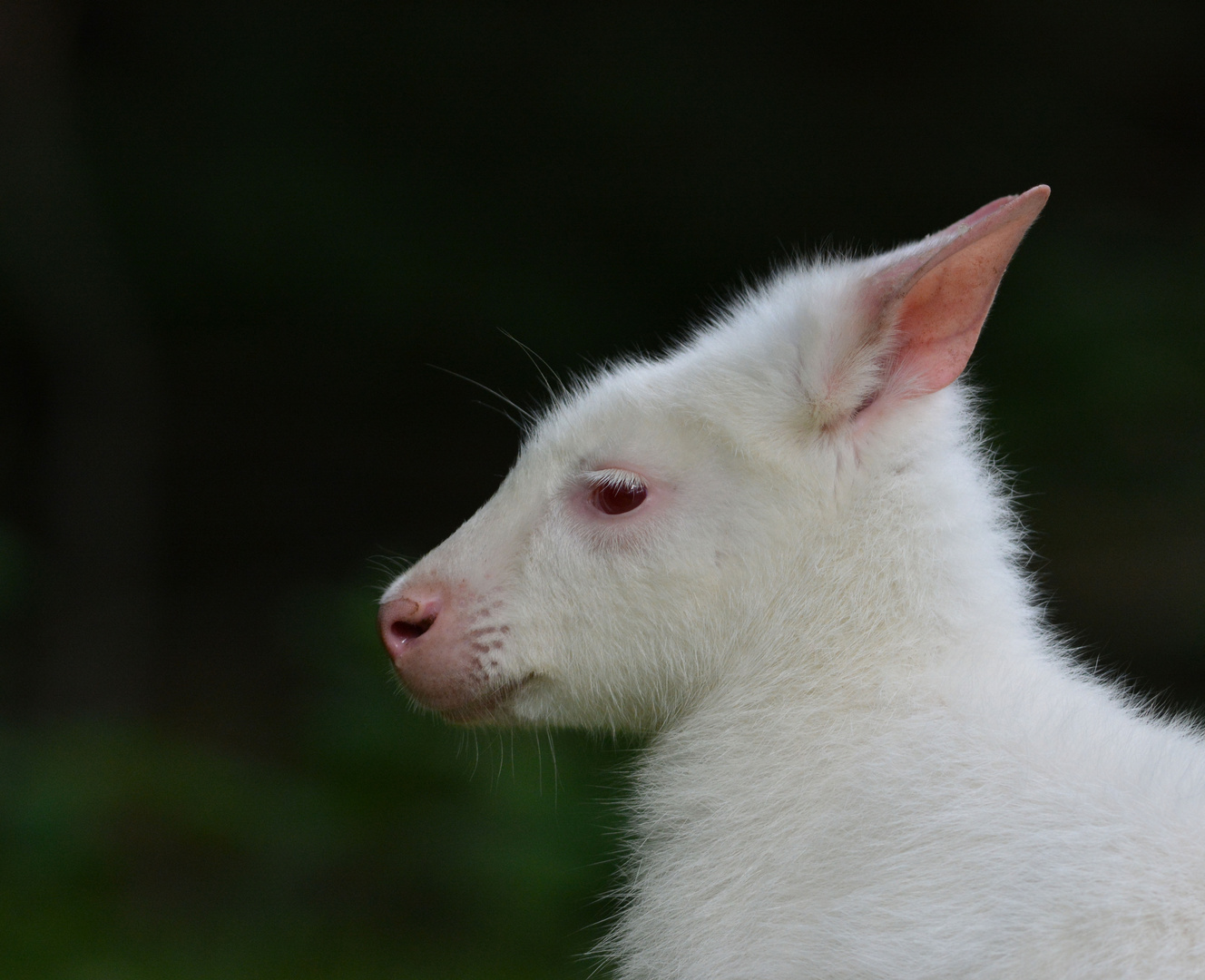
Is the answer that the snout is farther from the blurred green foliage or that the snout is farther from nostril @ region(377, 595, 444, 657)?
the blurred green foliage

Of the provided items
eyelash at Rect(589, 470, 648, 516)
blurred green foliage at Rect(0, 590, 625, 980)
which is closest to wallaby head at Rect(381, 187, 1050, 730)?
eyelash at Rect(589, 470, 648, 516)

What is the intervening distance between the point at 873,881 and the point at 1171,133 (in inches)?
266

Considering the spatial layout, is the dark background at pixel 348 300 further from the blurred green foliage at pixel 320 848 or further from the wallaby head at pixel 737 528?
the wallaby head at pixel 737 528

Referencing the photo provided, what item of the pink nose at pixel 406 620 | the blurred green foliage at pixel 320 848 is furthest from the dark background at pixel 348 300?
the pink nose at pixel 406 620

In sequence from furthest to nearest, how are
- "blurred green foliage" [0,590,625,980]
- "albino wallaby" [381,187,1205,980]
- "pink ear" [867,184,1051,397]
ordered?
"blurred green foliage" [0,590,625,980] < "pink ear" [867,184,1051,397] < "albino wallaby" [381,187,1205,980]

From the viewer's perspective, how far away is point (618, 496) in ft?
9.05

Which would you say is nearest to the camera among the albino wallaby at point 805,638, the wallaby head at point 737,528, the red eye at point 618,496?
the albino wallaby at point 805,638

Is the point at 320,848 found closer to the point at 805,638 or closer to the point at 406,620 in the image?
the point at 406,620

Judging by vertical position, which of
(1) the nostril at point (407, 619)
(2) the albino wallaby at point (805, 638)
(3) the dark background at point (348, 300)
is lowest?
(2) the albino wallaby at point (805, 638)

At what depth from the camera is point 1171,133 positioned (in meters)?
7.57

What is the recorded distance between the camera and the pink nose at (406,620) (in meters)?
2.80

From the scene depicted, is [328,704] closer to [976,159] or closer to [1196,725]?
[1196,725]

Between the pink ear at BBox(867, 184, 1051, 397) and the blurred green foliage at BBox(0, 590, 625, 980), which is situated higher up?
the blurred green foliage at BBox(0, 590, 625, 980)

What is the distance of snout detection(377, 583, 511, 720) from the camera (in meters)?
2.75
